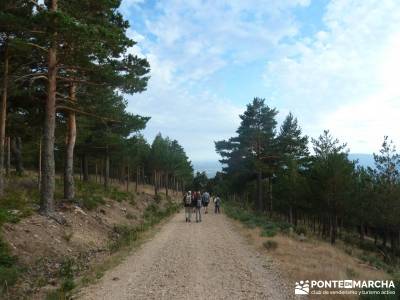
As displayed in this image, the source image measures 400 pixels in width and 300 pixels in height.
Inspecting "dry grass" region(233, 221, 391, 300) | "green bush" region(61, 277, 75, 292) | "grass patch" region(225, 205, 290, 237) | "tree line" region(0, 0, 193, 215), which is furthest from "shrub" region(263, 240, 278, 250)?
"tree line" region(0, 0, 193, 215)

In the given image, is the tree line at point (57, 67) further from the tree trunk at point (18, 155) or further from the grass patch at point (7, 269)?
the tree trunk at point (18, 155)

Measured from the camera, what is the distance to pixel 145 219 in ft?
80.6

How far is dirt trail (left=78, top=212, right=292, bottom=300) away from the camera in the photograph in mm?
7566

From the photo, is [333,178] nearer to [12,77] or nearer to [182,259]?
[182,259]

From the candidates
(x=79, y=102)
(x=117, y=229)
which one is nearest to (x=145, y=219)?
(x=117, y=229)
